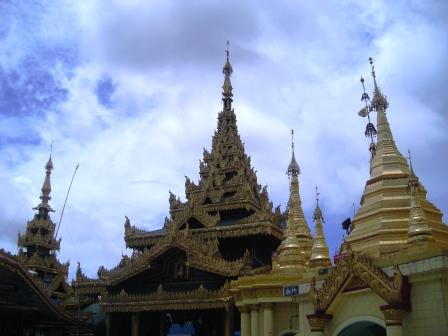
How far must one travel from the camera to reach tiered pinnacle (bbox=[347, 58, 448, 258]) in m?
14.6

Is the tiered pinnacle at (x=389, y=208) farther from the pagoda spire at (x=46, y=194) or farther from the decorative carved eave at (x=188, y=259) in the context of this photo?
the pagoda spire at (x=46, y=194)

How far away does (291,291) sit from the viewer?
16609 millimetres

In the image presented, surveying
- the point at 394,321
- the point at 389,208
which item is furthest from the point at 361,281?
the point at 389,208

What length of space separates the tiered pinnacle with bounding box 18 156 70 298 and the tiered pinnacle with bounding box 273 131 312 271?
2389 centimetres

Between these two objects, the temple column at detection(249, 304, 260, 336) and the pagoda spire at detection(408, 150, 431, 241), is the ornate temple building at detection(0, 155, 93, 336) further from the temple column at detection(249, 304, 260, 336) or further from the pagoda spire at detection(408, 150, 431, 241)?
the pagoda spire at detection(408, 150, 431, 241)

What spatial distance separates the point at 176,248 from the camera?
26.0 metres

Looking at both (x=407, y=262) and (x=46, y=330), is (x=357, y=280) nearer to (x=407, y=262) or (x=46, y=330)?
(x=407, y=262)

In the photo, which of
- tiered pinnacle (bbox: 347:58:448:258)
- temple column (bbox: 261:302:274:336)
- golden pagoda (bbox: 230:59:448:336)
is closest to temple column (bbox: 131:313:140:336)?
golden pagoda (bbox: 230:59:448:336)

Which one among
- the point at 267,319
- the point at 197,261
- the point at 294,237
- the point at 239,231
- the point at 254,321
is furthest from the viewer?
the point at 239,231

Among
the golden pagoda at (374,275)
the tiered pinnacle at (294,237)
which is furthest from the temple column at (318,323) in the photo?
the tiered pinnacle at (294,237)

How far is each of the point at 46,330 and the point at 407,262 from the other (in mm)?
19477

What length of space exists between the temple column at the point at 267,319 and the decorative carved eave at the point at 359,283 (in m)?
4.60

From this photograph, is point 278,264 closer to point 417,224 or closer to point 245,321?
point 245,321

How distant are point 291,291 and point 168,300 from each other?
34.4 feet
